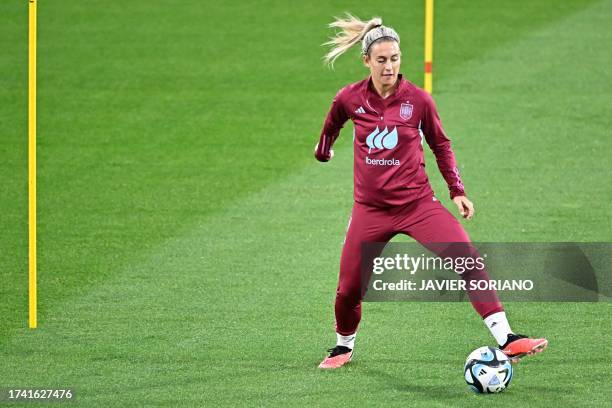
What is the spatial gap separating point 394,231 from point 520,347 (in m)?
1.15

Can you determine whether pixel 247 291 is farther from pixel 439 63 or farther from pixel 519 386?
pixel 439 63

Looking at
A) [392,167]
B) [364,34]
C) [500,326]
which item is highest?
[364,34]

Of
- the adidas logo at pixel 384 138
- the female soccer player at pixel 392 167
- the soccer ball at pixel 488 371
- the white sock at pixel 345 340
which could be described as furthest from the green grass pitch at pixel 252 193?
the adidas logo at pixel 384 138

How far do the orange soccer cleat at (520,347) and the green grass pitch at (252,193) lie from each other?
10.4 inches

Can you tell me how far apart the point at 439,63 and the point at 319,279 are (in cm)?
859

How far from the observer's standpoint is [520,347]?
8062 mm

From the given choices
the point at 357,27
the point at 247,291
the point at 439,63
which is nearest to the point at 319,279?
the point at 247,291

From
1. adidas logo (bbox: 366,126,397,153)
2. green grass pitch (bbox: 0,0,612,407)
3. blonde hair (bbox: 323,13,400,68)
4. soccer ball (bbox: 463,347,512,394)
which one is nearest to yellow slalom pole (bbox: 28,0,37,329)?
green grass pitch (bbox: 0,0,612,407)

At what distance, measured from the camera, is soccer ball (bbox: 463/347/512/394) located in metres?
8.03

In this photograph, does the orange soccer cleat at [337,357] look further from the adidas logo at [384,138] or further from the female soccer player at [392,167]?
the adidas logo at [384,138]

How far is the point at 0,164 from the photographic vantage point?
1491 cm

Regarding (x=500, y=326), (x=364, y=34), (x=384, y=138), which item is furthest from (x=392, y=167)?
(x=500, y=326)

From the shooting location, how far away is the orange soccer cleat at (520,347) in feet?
26.3

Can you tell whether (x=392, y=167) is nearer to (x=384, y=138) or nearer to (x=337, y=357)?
(x=384, y=138)
